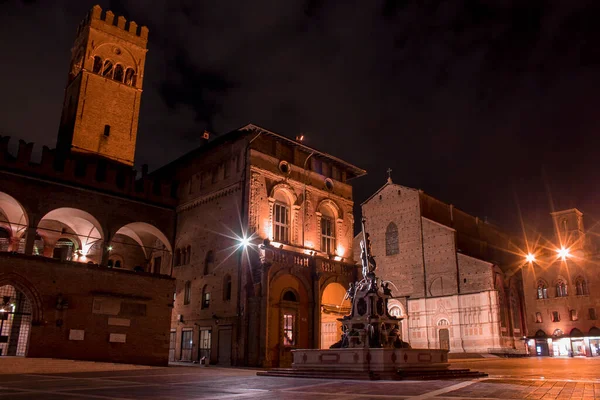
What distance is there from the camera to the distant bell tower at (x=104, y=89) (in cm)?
3403

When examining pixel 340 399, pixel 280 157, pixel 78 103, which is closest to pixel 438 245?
pixel 280 157

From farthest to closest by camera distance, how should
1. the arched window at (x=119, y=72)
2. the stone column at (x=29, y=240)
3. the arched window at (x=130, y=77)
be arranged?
the arched window at (x=130, y=77)
the arched window at (x=119, y=72)
the stone column at (x=29, y=240)

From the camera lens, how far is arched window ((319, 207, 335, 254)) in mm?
32381

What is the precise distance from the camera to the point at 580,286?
49.9 m

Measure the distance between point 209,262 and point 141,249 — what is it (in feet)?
23.0

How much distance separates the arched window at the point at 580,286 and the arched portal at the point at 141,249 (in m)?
41.8


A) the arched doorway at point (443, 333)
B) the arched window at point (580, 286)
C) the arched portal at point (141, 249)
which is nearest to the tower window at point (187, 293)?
the arched portal at point (141, 249)

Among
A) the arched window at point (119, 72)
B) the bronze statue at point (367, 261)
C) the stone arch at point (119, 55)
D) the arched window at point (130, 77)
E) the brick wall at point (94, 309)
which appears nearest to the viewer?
the bronze statue at point (367, 261)

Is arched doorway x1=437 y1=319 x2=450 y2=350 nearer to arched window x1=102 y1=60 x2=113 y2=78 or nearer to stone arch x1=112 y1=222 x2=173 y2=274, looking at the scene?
stone arch x1=112 y1=222 x2=173 y2=274

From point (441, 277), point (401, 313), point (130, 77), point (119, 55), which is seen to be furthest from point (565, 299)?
point (119, 55)

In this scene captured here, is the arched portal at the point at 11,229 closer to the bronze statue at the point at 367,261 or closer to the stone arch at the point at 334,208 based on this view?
the stone arch at the point at 334,208

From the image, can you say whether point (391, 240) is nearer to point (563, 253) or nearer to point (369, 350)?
point (563, 253)

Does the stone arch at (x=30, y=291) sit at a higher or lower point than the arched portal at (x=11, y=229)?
lower

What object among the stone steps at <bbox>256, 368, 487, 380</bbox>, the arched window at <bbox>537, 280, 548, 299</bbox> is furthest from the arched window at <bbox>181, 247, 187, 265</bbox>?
the arched window at <bbox>537, 280, 548, 299</bbox>
